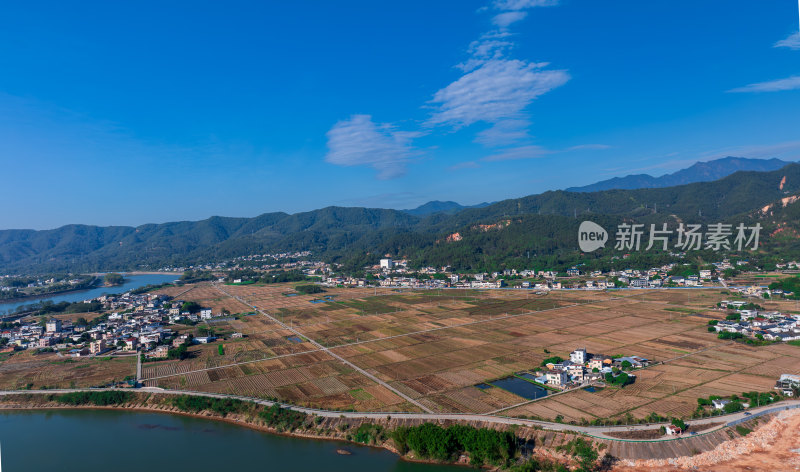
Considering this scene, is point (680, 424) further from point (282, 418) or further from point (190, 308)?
point (190, 308)

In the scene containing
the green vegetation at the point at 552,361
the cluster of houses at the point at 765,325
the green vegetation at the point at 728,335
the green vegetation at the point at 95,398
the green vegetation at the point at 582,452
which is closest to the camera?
the green vegetation at the point at 582,452

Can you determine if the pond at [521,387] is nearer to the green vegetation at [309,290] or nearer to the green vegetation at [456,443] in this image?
the green vegetation at [456,443]

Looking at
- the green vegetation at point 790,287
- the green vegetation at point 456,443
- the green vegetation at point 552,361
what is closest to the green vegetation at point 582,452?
the green vegetation at point 456,443

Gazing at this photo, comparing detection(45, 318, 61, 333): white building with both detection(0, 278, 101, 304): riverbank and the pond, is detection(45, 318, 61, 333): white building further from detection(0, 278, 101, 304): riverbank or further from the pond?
detection(0, 278, 101, 304): riverbank

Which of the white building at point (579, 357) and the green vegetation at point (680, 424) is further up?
the white building at point (579, 357)

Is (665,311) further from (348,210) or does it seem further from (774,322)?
(348,210)

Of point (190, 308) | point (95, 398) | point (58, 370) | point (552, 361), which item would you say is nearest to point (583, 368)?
point (552, 361)

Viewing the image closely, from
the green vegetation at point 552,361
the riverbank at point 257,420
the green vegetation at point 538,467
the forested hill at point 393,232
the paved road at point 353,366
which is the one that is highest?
the forested hill at point 393,232
